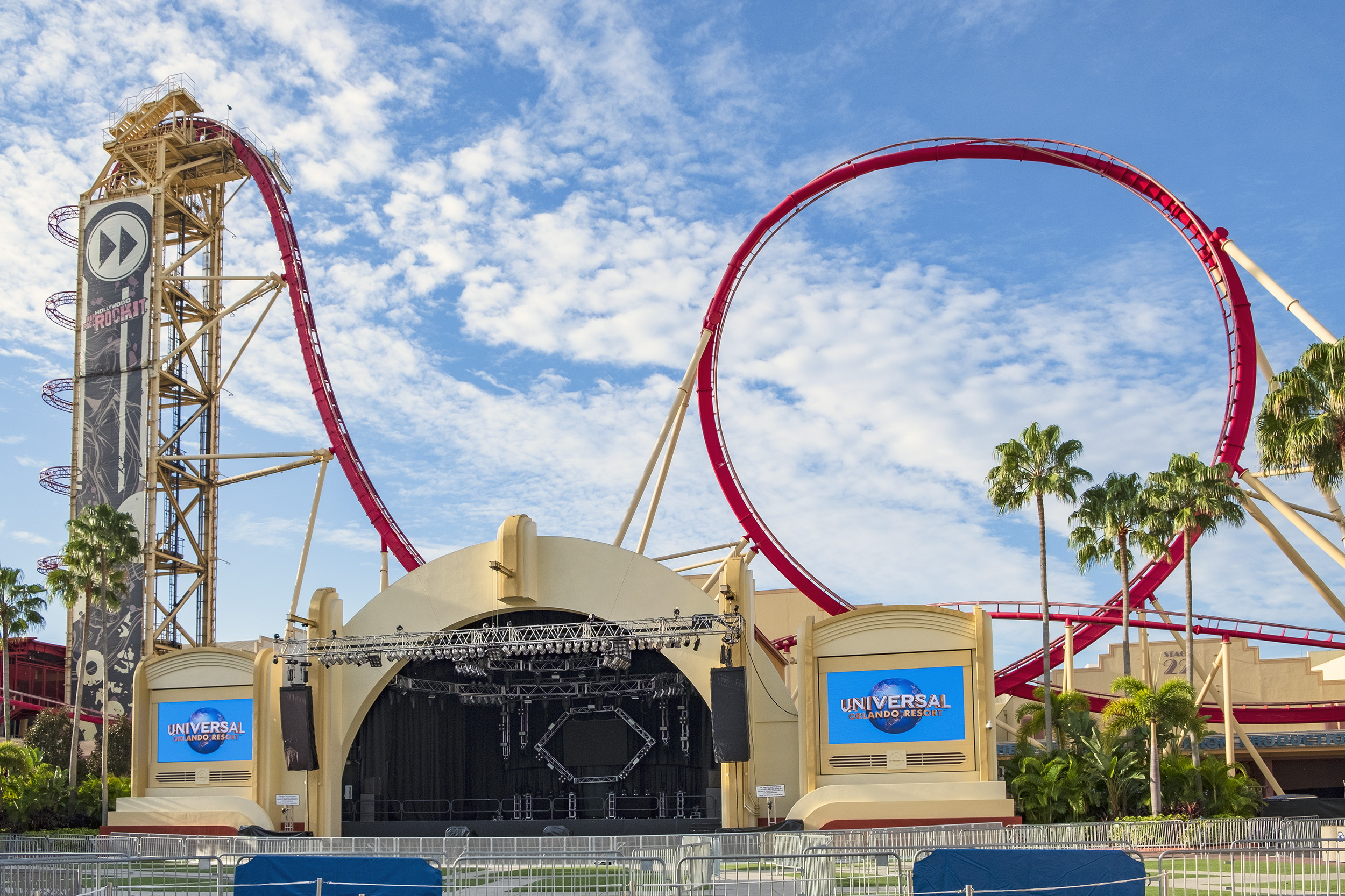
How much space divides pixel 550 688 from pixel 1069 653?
14629 mm

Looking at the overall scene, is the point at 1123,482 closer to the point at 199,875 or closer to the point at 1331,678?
the point at 1331,678

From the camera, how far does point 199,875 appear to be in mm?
14695

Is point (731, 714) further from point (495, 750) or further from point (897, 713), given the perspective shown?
point (495, 750)

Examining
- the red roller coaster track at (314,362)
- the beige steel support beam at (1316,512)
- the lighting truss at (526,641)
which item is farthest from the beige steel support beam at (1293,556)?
the red roller coaster track at (314,362)

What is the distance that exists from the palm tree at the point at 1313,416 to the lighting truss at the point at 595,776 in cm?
1858

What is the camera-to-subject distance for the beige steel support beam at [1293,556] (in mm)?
30594

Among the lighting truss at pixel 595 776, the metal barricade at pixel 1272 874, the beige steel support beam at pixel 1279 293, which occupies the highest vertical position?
the beige steel support beam at pixel 1279 293

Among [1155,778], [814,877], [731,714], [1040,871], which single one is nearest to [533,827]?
[731,714]

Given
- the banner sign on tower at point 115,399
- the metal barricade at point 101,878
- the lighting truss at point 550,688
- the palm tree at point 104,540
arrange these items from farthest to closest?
the banner sign on tower at point 115,399
the palm tree at point 104,540
the lighting truss at point 550,688
the metal barricade at point 101,878

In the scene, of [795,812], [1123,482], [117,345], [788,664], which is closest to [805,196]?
[1123,482]

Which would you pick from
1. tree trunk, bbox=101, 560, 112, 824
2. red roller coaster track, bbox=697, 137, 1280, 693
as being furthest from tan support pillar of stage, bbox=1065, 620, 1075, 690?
tree trunk, bbox=101, 560, 112, 824

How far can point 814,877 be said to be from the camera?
13.4 metres

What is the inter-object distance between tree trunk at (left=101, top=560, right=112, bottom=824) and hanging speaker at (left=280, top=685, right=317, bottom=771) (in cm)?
655

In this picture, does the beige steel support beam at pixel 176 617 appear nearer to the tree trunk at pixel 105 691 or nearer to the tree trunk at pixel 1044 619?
the tree trunk at pixel 105 691
